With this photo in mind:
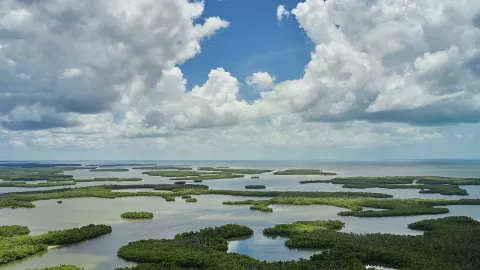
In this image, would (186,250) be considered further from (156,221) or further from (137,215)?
(137,215)

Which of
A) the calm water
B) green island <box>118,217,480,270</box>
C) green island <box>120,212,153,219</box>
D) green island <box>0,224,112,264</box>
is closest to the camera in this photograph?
green island <box>118,217,480,270</box>

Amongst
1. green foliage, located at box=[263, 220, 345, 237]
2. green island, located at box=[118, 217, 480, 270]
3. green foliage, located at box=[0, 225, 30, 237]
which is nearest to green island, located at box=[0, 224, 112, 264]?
green foliage, located at box=[0, 225, 30, 237]

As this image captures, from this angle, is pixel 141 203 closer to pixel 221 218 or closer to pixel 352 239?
pixel 221 218

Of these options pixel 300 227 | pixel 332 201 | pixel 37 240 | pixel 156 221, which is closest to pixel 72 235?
pixel 37 240

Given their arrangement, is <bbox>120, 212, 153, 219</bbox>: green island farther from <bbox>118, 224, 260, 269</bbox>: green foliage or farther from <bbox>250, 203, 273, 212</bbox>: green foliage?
<bbox>250, 203, 273, 212</bbox>: green foliage

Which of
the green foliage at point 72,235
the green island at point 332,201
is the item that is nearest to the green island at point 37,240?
the green foliage at point 72,235

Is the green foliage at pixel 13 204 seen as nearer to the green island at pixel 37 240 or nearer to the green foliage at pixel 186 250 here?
the green island at pixel 37 240
